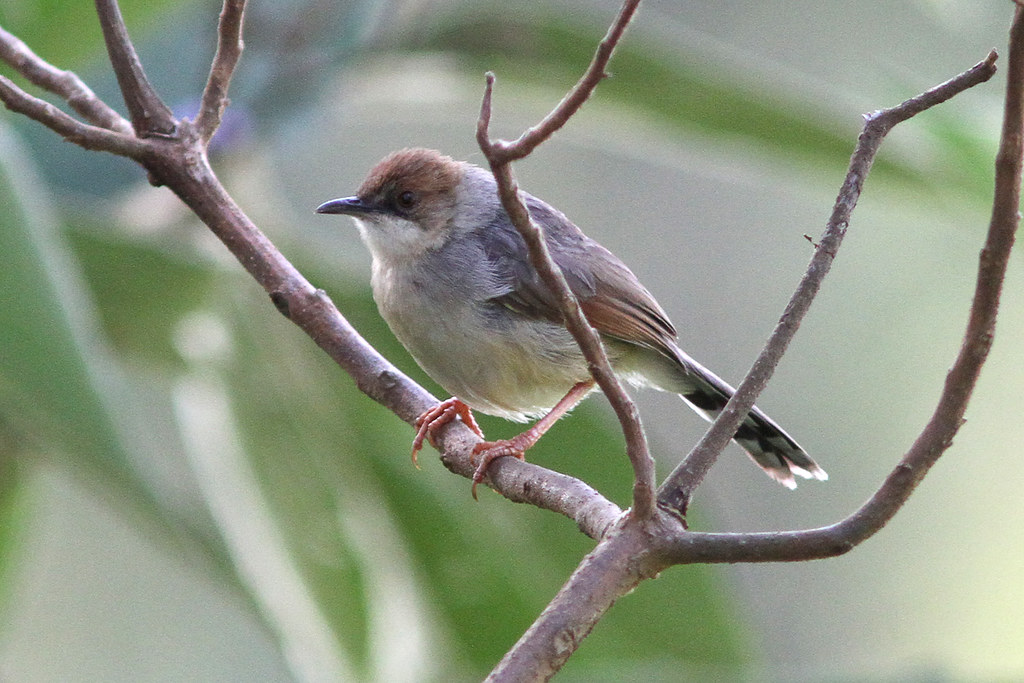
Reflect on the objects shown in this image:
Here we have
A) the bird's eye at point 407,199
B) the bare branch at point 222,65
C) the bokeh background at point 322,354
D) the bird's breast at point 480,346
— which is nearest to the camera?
the bare branch at point 222,65

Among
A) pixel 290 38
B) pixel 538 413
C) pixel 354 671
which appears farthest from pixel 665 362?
pixel 290 38

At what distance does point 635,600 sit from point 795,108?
190cm

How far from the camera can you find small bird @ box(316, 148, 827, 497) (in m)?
3.53

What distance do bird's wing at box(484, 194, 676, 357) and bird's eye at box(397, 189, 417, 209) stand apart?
37 cm

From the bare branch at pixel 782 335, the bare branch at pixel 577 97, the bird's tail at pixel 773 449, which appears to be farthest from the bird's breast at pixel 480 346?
the bare branch at pixel 577 97

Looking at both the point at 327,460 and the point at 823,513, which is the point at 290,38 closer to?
the point at 327,460

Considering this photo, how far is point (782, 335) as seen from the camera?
1995mm

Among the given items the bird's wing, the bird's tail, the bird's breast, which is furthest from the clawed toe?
the bird's tail

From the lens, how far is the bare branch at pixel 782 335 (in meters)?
1.97

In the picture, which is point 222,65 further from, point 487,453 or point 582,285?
point 582,285

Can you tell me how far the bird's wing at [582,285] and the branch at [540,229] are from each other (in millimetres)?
1585

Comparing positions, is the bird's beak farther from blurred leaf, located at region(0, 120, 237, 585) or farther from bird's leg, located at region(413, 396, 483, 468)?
blurred leaf, located at region(0, 120, 237, 585)

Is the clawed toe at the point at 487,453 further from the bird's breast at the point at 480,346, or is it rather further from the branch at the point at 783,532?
the branch at the point at 783,532

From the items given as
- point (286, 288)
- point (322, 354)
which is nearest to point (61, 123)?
point (286, 288)
